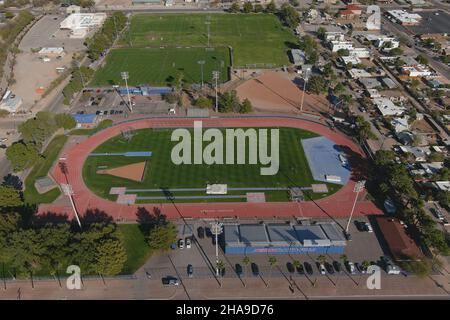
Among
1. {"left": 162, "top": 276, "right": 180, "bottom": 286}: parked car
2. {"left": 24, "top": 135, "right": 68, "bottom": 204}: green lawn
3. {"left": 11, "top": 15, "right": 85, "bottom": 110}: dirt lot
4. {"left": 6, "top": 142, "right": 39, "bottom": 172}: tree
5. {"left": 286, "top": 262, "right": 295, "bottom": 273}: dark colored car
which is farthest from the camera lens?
{"left": 11, "top": 15, "right": 85, "bottom": 110}: dirt lot

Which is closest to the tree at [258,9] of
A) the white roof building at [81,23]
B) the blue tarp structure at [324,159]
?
the white roof building at [81,23]

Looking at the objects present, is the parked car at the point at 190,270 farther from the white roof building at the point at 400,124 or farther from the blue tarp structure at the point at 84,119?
the white roof building at the point at 400,124

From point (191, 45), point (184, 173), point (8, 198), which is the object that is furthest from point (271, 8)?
point (8, 198)

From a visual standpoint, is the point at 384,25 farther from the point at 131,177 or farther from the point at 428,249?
the point at 131,177

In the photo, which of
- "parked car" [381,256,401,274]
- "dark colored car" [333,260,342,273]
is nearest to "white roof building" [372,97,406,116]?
"parked car" [381,256,401,274]

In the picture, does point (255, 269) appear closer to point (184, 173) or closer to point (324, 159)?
point (184, 173)

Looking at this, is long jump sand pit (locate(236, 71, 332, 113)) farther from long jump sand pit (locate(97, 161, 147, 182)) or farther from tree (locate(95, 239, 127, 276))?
tree (locate(95, 239, 127, 276))

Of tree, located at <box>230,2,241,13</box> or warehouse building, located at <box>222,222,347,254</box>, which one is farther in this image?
tree, located at <box>230,2,241,13</box>
